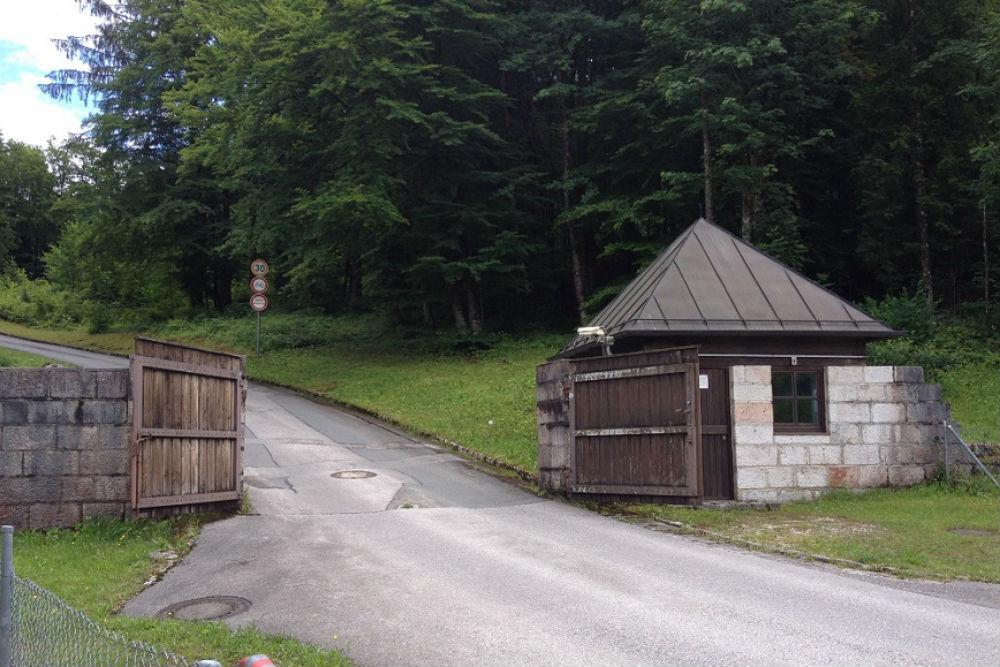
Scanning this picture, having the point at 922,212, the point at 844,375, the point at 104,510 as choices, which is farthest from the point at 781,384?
the point at 922,212

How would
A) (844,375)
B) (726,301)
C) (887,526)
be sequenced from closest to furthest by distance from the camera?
(887,526)
(844,375)
(726,301)

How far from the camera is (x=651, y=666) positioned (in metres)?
5.26

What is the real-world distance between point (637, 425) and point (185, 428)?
600 centimetres

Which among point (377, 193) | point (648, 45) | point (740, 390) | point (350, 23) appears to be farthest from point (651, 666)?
point (648, 45)

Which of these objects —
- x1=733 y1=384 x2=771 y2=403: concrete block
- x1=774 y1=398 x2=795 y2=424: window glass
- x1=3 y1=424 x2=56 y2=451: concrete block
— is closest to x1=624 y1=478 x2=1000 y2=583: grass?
x1=774 y1=398 x2=795 y2=424: window glass

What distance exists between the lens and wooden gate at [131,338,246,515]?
377 inches

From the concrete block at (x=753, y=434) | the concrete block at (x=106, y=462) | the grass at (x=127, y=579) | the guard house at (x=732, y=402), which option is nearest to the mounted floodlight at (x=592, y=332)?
the guard house at (x=732, y=402)

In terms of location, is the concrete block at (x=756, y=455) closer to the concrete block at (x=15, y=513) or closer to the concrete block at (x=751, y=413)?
the concrete block at (x=751, y=413)

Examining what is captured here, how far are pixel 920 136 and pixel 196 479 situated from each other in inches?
942

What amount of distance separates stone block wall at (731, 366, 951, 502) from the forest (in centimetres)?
1112

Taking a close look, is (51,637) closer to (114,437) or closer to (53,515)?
(114,437)

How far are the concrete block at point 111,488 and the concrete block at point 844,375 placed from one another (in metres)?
9.80

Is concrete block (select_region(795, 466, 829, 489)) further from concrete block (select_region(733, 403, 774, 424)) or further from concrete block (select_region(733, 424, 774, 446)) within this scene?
concrete block (select_region(733, 403, 774, 424))

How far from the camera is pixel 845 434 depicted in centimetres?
1191
